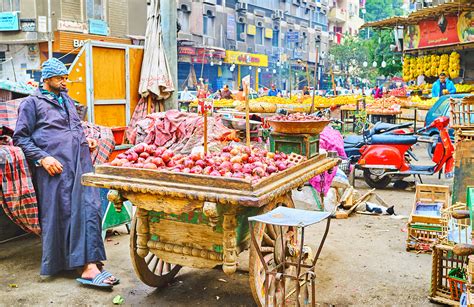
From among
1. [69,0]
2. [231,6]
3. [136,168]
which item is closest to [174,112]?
[136,168]

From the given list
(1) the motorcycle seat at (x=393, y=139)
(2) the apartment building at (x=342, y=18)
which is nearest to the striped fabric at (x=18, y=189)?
(1) the motorcycle seat at (x=393, y=139)

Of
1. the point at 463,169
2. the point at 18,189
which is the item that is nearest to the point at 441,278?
the point at 463,169

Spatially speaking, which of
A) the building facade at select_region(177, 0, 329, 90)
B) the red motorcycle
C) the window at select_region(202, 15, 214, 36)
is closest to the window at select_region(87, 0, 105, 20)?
the building facade at select_region(177, 0, 329, 90)

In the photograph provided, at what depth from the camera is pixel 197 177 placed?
11.1ft

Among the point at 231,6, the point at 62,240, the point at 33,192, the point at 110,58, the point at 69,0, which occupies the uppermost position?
the point at 231,6

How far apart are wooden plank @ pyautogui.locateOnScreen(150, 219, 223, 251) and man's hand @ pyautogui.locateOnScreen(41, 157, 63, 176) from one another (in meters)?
1.07

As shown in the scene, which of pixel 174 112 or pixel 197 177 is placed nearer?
pixel 197 177

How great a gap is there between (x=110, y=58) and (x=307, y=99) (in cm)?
867

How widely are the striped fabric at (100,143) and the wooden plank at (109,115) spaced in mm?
2142

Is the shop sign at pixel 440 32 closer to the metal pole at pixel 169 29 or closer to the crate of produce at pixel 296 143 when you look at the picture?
the metal pole at pixel 169 29

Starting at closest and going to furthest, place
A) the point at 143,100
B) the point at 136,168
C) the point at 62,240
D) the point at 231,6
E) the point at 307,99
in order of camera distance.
→ the point at 136,168, the point at 62,240, the point at 143,100, the point at 307,99, the point at 231,6

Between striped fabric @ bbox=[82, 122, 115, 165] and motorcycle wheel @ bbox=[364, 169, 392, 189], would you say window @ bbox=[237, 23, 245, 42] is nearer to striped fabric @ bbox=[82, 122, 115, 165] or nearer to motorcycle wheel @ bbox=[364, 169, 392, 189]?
motorcycle wheel @ bbox=[364, 169, 392, 189]

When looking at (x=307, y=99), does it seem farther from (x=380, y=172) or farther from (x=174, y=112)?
(x=174, y=112)

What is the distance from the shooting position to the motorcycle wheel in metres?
8.68
